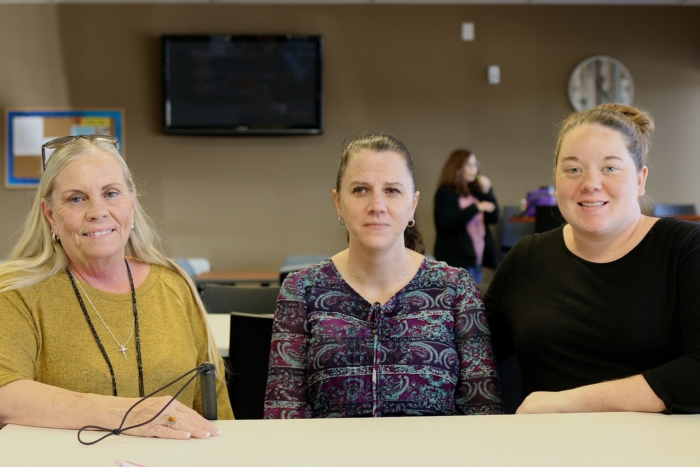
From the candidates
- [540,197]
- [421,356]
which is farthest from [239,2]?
[421,356]

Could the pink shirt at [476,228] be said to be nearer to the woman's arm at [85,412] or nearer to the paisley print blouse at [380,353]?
the paisley print blouse at [380,353]

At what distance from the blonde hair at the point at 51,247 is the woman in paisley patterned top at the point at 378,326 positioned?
242mm

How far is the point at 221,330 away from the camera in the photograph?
2.53m

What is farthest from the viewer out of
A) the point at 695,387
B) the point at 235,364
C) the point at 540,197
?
the point at 540,197

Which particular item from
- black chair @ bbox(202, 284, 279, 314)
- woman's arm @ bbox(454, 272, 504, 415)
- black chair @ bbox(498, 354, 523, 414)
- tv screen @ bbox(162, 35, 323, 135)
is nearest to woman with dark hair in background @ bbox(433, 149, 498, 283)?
tv screen @ bbox(162, 35, 323, 135)

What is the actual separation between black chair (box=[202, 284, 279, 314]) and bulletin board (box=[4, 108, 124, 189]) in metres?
3.67

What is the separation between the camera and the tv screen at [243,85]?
6031 mm

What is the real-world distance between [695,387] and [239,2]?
552 centimetres

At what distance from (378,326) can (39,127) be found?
538 cm

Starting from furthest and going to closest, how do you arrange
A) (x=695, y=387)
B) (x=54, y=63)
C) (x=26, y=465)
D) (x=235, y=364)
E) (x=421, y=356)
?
(x=54, y=63) → (x=235, y=364) → (x=421, y=356) → (x=695, y=387) → (x=26, y=465)

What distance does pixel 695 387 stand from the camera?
1424mm

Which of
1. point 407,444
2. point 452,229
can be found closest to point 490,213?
point 452,229

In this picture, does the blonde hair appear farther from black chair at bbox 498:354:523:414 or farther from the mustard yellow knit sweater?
black chair at bbox 498:354:523:414

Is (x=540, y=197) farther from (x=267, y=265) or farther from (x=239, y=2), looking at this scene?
(x=239, y=2)
